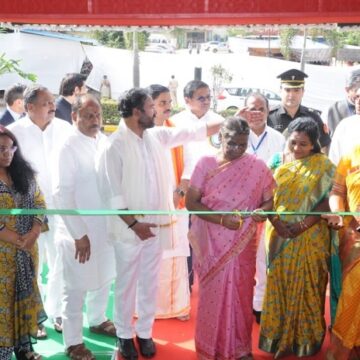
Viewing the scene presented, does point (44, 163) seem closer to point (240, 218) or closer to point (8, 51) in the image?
point (240, 218)

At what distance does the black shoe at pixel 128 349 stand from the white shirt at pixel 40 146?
122 cm

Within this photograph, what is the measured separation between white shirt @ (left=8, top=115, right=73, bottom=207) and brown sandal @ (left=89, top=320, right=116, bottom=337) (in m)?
0.97

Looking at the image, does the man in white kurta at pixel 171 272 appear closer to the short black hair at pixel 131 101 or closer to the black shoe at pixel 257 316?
the black shoe at pixel 257 316

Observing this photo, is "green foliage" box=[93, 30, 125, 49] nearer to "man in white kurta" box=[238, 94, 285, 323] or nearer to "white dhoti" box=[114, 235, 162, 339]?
"man in white kurta" box=[238, 94, 285, 323]

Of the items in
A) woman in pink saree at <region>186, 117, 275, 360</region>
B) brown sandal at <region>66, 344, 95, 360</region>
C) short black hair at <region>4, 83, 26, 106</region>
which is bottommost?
brown sandal at <region>66, 344, 95, 360</region>

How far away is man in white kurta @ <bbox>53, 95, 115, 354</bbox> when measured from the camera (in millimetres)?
3248

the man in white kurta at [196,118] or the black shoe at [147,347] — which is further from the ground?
the man in white kurta at [196,118]

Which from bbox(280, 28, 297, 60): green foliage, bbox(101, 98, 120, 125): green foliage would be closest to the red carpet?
bbox(101, 98, 120, 125): green foliage

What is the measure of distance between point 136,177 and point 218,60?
17.8 metres

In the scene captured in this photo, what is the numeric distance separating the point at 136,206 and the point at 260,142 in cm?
124

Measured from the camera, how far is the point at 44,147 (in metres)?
4.00

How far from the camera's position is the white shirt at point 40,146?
393 cm

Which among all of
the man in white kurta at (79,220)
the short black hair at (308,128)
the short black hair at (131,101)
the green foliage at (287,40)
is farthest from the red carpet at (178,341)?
the green foliage at (287,40)

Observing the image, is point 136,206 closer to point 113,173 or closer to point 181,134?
A: point 113,173
